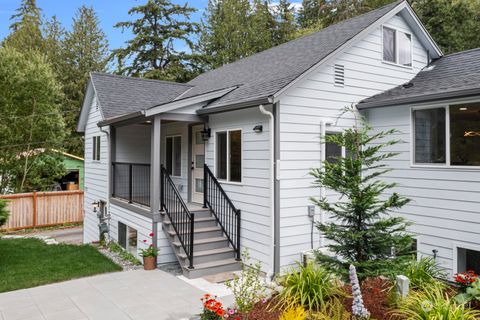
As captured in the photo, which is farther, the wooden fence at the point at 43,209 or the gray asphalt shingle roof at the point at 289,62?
the wooden fence at the point at 43,209

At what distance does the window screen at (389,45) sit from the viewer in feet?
26.9

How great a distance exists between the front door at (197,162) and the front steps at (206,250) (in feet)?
4.87

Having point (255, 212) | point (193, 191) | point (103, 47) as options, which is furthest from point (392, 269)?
point (103, 47)

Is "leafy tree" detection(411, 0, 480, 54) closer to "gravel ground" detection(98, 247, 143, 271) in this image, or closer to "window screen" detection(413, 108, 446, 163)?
"window screen" detection(413, 108, 446, 163)

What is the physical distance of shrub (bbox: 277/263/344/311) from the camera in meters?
4.10

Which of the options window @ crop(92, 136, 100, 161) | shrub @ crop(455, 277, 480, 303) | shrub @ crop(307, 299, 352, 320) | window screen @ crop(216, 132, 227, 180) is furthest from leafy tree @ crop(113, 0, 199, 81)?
shrub @ crop(455, 277, 480, 303)

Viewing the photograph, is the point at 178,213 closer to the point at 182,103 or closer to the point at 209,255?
the point at 209,255

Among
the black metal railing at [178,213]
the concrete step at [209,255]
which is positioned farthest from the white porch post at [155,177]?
the concrete step at [209,255]

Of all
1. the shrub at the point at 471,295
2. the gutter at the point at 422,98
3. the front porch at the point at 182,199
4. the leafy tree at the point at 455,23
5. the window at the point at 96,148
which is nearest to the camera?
the shrub at the point at 471,295

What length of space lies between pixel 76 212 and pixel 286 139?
546 inches

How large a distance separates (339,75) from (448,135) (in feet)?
7.88

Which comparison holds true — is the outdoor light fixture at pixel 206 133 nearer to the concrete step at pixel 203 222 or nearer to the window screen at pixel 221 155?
the window screen at pixel 221 155

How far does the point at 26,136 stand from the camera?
55.4 feet

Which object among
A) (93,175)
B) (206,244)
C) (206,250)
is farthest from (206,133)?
(93,175)
